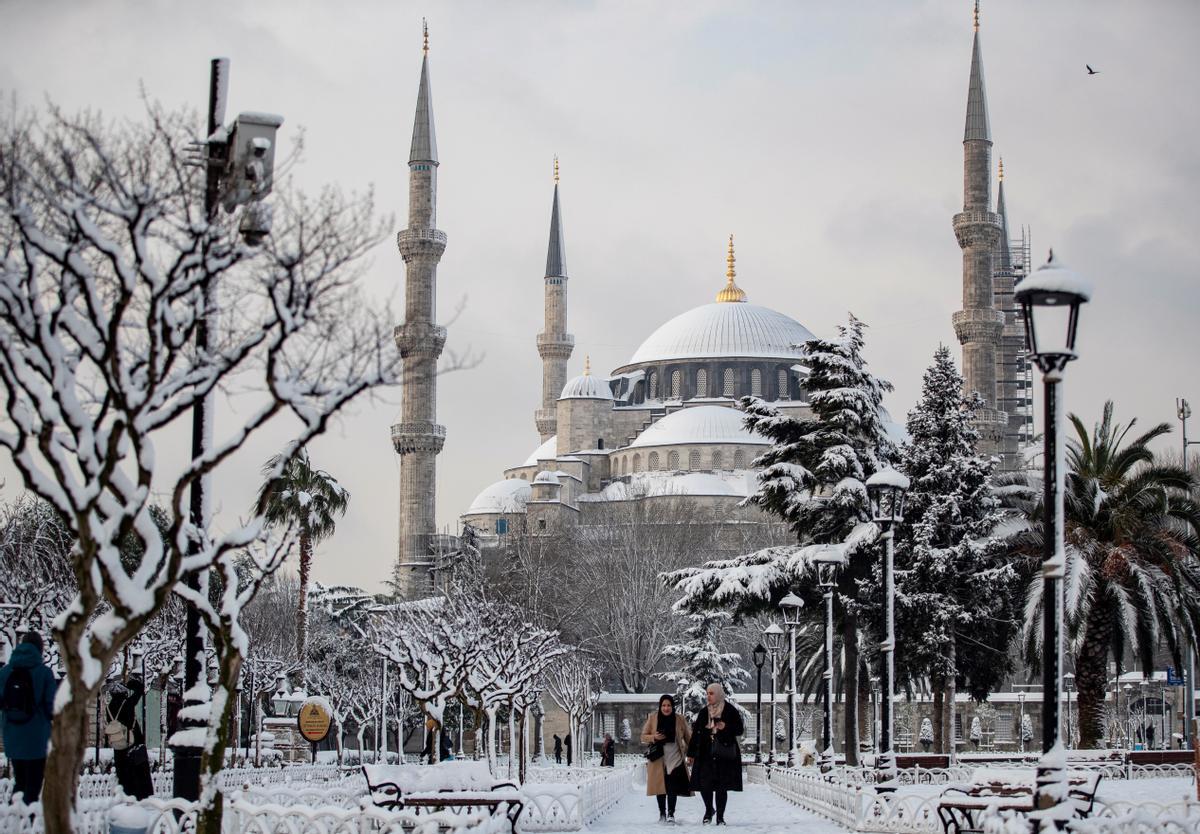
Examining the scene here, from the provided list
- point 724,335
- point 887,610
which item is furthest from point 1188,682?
point 724,335

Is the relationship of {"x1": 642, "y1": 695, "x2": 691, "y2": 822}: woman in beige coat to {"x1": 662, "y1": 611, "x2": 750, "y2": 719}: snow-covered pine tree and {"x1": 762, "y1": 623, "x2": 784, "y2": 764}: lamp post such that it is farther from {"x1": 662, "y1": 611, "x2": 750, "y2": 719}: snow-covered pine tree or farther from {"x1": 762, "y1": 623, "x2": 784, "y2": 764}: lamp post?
{"x1": 662, "y1": 611, "x2": 750, "y2": 719}: snow-covered pine tree

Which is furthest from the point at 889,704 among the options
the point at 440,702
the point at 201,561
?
the point at 201,561

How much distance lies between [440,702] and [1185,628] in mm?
9757

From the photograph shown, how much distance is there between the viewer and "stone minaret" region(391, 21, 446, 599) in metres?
54.4

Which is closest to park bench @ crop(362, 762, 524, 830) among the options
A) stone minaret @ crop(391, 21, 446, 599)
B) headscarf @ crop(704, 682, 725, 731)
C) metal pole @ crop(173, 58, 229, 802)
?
headscarf @ crop(704, 682, 725, 731)

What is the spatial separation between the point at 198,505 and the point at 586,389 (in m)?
63.6

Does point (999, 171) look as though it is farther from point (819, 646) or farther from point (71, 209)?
point (71, 209)

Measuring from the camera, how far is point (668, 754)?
1235 centimetres

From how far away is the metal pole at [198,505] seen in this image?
790 centimetres

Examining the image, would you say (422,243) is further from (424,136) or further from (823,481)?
(823,481)

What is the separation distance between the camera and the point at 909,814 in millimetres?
12297

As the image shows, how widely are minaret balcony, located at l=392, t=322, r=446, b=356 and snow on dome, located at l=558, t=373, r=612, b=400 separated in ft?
56.9

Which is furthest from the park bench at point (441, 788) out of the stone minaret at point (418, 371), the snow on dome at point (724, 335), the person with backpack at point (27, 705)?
the snow on dome at point (724, 335)

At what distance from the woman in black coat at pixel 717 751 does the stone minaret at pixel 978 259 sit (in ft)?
136
